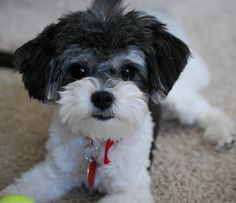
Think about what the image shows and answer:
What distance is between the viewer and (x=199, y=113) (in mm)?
1851

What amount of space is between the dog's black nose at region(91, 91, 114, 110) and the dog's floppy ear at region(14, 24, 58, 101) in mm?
178

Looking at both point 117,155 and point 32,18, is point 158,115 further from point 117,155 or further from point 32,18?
point 32,18

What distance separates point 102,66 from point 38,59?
0.61ft

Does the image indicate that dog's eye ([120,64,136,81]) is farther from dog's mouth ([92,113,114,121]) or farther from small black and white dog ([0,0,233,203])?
dog's mouth ([92,113,114,121])

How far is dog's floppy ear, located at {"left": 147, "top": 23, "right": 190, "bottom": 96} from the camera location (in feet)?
4.16

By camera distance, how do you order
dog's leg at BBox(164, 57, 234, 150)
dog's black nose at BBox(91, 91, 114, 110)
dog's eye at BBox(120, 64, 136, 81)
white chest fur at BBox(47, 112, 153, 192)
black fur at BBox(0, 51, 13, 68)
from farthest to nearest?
1. black fur at BBox(0, 51, 13, 68)
2. dog's leg at BBox(164, 57, 234, 150)
3. white chest fur at BBox(47, 112, 153, 192)
4. dog's eye at BBox(120, 64, 136, 81)
5. dog's black nose at BBox(91, 91, 114, 110)

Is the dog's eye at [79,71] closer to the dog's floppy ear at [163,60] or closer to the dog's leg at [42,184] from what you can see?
the dog's floppy ear at [163,60]

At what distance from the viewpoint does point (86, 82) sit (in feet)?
3.91

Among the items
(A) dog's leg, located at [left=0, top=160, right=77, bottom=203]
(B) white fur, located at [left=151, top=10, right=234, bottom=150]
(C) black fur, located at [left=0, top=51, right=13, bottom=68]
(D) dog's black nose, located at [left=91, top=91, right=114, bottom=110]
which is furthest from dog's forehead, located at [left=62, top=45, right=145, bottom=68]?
(C) black fur, located at [left=0, top=51, right=13, bottom=68]

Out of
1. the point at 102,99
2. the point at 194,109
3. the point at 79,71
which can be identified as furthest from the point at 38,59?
the point at 194,109

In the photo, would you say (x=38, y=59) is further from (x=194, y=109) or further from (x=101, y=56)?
(x=194, y=109)

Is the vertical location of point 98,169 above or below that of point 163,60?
below

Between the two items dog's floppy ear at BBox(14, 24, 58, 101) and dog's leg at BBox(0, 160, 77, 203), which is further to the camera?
dog's leg at BBox(0, 160, 77, 203)

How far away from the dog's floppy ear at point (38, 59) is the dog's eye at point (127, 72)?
0.21m
